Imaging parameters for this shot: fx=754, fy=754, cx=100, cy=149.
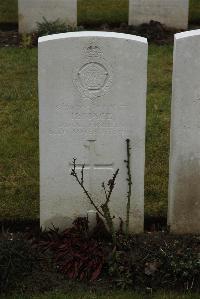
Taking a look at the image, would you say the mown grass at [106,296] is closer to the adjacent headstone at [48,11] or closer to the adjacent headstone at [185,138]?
the adjacent headstone at [185,138]

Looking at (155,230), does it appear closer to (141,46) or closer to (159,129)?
(141,46)

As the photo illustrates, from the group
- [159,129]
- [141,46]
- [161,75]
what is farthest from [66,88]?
[161,75]

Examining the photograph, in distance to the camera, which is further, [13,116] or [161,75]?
[161,75]

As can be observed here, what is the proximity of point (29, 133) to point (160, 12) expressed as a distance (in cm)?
488

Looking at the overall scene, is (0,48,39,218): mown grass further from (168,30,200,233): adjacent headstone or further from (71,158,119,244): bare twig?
(168,30,200,233): adjacent headstone

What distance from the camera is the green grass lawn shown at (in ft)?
41.6

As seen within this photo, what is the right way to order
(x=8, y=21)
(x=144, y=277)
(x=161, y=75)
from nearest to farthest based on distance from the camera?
1. (x=144, y=277)
2. (x=161, y=75)
3. (x=8, y=21)

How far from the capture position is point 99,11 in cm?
1328

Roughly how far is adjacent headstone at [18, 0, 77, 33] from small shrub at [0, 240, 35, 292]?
278 inches

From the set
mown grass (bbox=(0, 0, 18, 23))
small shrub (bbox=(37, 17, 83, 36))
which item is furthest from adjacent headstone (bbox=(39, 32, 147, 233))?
mown grass (bbox=(0, 0, 18, 23))

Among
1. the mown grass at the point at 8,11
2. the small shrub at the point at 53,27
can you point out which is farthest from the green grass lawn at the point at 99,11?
the small shrub at the point at 53,27

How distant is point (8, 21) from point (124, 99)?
25.3 feet

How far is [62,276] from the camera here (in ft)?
17.2

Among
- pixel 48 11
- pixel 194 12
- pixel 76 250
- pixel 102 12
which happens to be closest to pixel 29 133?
pixel 76 250
